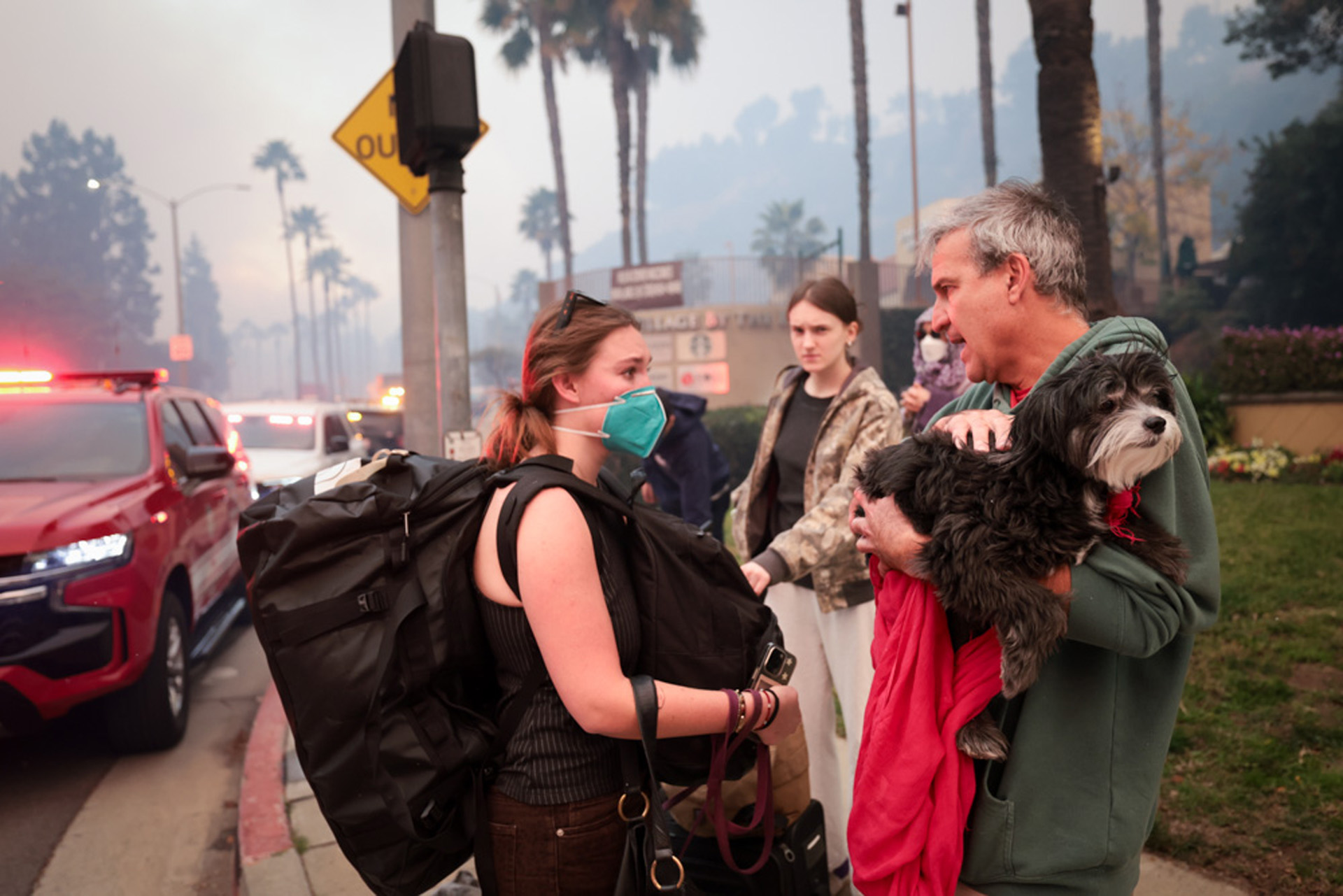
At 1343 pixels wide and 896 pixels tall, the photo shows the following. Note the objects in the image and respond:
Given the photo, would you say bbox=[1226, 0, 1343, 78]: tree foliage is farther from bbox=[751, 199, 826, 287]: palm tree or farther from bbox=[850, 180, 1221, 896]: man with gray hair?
bbox=[751, 199, 826, 287]: palm tree

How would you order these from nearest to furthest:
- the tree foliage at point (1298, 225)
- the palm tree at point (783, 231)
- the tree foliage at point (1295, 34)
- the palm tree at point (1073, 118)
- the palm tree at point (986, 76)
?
the palm tree at point (1073, 118)
the tree foliage at point (1298, 225)
the tree foliage at point (1295, 34)
the palm tree at point (986, 76)
the palm tree at point (783, 231)

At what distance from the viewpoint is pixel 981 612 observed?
1487 mm

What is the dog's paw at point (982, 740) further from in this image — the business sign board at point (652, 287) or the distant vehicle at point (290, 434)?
the business sign board at point (652, 287)

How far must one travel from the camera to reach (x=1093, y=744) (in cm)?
160

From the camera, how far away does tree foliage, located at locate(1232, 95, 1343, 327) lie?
71.1 ft

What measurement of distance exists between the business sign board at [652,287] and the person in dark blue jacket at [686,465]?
78.7 ft

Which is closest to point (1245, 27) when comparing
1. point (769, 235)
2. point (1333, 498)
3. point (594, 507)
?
point (1333, 498)

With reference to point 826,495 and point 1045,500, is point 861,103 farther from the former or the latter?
point 1045,500

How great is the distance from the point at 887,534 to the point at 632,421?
2.59 ft

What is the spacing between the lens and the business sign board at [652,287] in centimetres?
2900

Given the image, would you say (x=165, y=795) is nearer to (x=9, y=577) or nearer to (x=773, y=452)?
(x=9, y=577)

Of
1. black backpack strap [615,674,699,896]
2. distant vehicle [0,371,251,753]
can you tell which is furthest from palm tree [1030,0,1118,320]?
distant vehicle [0,371,251,753]

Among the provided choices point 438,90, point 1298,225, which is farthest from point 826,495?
point 1298,225

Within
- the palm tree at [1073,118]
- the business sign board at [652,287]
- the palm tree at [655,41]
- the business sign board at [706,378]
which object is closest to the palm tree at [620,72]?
the palm tree at [655,41]
